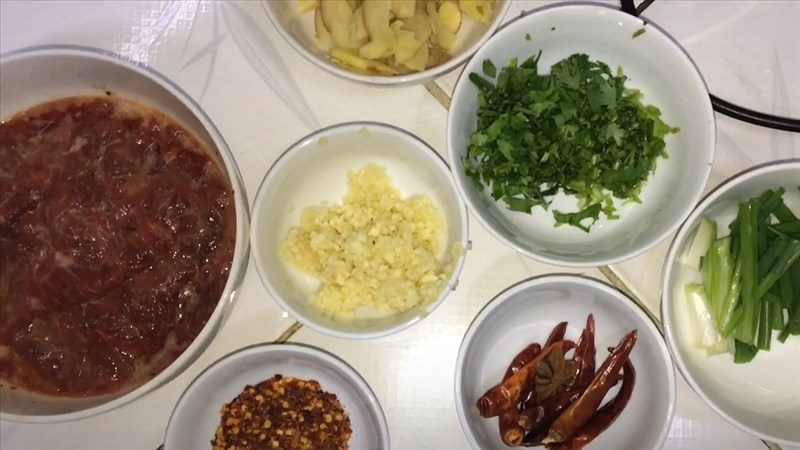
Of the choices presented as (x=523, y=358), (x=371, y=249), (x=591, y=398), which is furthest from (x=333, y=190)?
(x=591, y=398)

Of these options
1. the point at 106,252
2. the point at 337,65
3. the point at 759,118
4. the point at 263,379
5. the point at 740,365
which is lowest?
the point at 740,365

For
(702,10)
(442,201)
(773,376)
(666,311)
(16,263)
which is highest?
(16,263)

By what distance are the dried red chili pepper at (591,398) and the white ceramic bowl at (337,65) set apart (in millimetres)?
592

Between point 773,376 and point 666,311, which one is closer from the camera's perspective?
point 666,311

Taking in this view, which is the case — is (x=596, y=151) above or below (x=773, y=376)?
above

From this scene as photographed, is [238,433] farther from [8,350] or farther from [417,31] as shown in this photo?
[417,31]

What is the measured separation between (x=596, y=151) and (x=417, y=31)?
0.39m

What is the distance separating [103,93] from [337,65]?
0.47 metres

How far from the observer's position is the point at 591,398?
46.6 inches

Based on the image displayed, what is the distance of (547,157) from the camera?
117cm

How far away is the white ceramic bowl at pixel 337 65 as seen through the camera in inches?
44.6

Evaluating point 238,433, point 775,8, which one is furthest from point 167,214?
point 775,8

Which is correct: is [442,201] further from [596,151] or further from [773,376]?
[773,376]

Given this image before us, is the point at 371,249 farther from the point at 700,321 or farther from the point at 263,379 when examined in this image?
the point at 700,321
